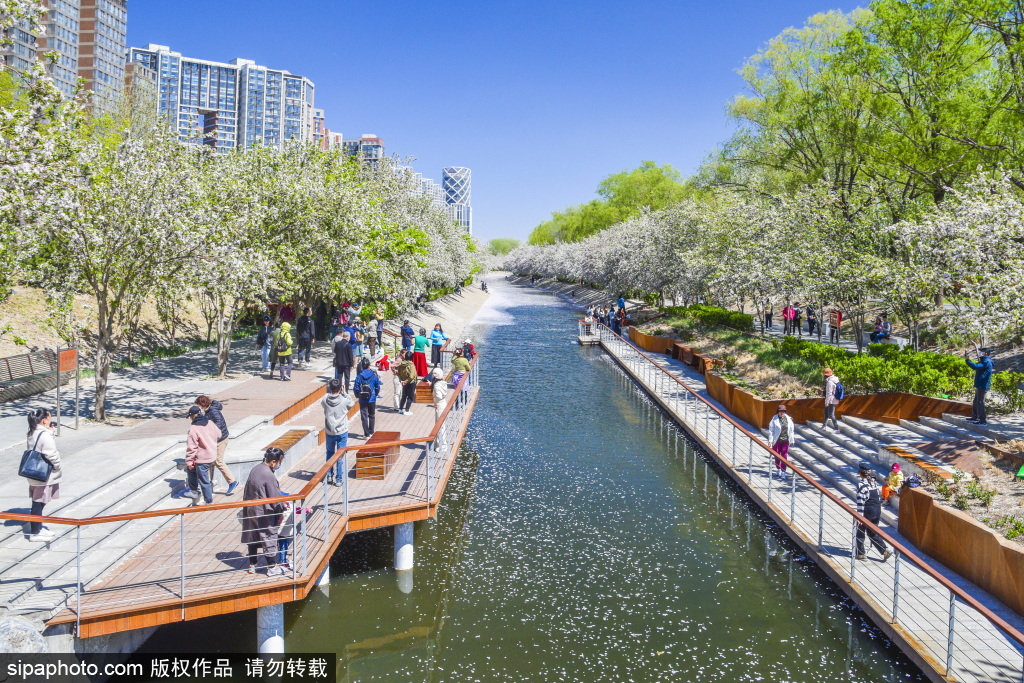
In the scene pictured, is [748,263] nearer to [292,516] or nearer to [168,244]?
[168,244]

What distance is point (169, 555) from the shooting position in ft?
29.9

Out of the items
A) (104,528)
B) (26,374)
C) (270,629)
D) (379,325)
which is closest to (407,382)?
(104,528)

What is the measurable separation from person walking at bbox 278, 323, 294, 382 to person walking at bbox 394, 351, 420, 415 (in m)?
4.92

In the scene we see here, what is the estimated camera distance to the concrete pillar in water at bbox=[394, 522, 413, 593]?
12242mm

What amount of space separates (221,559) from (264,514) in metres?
0.92

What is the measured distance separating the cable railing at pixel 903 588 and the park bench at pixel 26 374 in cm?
1827

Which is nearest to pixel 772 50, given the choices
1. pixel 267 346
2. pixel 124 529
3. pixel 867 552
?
pixel 267 346

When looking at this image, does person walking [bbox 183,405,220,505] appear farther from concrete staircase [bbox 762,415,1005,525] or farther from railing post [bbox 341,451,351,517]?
concrete staircase [bbox 762,415,1005,525]

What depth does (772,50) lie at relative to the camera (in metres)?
37.3

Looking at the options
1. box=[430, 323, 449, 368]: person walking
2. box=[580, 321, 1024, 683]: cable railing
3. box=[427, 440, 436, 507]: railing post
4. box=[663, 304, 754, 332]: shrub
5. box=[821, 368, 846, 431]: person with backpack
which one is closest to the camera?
box=[580, 321, 1024, 683]: cable railing

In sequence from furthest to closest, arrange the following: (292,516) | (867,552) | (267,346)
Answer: (267,346), (867,552), (292,516)

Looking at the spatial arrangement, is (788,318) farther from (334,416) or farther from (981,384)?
(334,416)

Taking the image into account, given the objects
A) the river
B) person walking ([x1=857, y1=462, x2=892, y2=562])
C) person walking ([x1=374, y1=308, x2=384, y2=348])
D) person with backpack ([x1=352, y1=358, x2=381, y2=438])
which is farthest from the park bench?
person walking ([x1=857, y1=462, x2=892, y2=562])

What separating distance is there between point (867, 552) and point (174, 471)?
1216 centimetres
